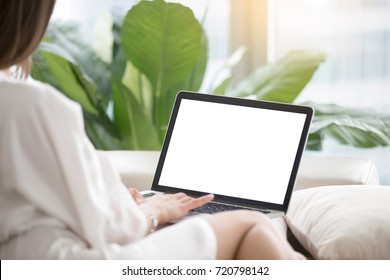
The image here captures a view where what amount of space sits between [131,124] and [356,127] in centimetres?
92

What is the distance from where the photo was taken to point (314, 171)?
2.59m

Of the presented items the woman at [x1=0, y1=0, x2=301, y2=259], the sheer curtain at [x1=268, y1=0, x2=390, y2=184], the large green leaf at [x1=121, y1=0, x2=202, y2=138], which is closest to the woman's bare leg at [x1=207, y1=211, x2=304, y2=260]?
the woman at [x1=0, y1=0, x2=301, y2=259]

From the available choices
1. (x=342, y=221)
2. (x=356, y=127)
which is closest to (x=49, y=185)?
(x=342, y=221)

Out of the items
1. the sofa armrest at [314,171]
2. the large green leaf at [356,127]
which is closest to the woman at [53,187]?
the sofa armrest at [314,171]

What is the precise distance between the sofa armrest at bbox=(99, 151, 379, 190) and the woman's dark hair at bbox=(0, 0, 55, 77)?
3.31 feet

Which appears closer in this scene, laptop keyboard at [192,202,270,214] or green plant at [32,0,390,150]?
laptop keyboard at [192,202,270,214]

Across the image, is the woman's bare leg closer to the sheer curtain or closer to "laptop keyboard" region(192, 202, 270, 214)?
"laptop keyboard" region(192, 202, 270, 214)

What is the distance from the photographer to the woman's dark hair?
153cm

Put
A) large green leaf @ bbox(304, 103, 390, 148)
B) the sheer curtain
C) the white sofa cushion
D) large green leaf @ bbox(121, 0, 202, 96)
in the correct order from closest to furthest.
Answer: the white sofa cushion → large green leaf @ bbox(304, 103, 390, 148) → large green leaf @ bbox(121, 0, 202, 96) → the sheer curtain

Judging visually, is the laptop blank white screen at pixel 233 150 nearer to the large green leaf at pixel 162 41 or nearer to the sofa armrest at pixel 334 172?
the sofa armrest at pixel 334 172

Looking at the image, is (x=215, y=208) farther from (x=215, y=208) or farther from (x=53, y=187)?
(x=53, y=187)

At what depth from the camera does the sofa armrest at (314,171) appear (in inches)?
99.7

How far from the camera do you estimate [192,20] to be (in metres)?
3.13
